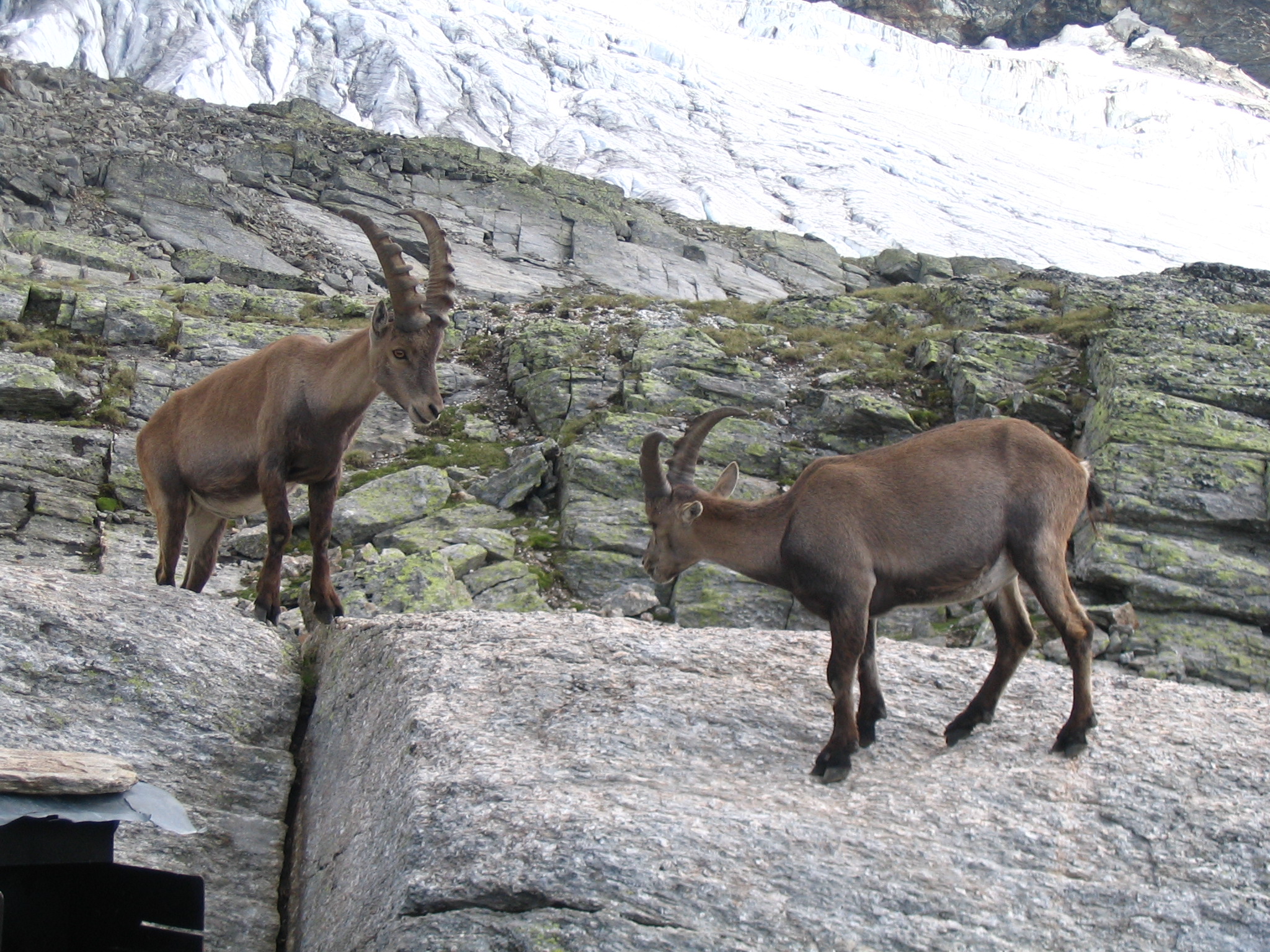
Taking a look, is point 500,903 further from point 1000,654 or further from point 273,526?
point 273,526

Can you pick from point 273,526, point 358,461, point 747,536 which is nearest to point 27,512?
point 358,461

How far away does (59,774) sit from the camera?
12.8 ft

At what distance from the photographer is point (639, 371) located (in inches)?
855

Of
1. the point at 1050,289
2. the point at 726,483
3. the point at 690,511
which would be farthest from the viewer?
the point at 1050,289

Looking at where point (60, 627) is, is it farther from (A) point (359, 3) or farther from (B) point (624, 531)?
(A) point (359, 3)

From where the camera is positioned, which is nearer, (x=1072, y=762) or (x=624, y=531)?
(x=1072, y=762)

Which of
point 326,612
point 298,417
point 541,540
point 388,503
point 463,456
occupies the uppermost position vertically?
point 298,417

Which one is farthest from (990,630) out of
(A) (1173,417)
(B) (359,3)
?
(B) (359,3)

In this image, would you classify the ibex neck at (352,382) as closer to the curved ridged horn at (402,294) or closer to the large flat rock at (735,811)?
the curved ridged horn at (402,294)

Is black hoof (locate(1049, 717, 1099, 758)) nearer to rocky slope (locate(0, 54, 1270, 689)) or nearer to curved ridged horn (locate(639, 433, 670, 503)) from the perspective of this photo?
curved ridged horn (locate(639, 433, 670, 503))

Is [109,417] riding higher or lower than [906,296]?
lower

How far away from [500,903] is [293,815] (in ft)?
8.10

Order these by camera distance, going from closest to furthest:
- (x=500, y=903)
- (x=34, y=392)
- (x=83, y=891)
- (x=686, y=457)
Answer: (x=83, y=891)
(x=500, y=903)
(x=686, y=457)
(x=34, y=392)

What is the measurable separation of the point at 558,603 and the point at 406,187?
169 feet
